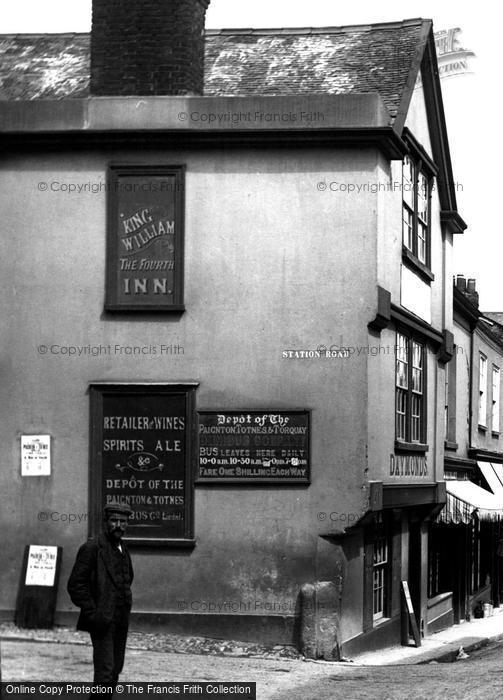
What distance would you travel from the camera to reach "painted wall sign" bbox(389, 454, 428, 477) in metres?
19.8

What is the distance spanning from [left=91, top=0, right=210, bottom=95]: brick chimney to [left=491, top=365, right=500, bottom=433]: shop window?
19.2 metres

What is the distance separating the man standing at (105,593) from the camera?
11938 mm

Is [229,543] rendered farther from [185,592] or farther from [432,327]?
[432,327]

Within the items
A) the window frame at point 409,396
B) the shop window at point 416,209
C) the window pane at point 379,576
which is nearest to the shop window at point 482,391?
the window frame at point 409,396

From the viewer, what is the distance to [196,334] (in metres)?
17.6

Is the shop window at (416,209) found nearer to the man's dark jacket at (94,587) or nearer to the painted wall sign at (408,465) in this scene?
the painted wall sign at (408,465)

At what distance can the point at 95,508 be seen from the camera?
57.0ft

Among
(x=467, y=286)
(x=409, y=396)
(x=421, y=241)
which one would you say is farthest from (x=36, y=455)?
(x=467, y=286)

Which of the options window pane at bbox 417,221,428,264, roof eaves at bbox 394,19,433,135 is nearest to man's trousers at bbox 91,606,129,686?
roof eaves at bbox 394,19,433,135

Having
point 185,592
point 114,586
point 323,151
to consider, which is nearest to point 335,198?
point 323,151

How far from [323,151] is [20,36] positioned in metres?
6.21

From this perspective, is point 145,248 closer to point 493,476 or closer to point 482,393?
point 482,393

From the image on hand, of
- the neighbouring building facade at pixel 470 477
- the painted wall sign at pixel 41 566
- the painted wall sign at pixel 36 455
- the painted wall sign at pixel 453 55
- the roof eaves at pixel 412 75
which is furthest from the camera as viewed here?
the painted wall sign at pixel 453 55

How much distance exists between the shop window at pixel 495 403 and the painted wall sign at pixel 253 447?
61.3 feet
